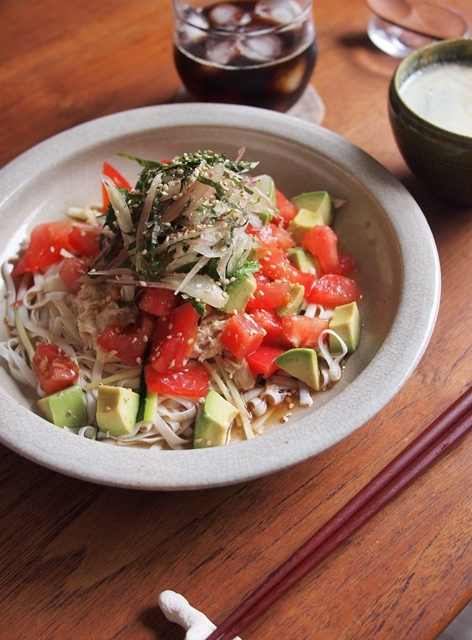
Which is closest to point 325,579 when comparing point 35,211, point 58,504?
point 58,504

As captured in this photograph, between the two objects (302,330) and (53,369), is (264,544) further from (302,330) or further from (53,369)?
(53,369)

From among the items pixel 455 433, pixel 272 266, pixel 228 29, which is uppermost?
pixel 228 29

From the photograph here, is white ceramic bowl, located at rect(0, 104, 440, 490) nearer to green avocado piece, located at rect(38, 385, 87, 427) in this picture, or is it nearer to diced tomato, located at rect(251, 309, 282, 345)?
green avocado piece, located at rect(38, 385, 87, 427)

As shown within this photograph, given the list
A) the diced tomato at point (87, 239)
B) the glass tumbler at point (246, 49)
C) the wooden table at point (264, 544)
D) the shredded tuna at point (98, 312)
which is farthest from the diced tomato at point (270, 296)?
the glass tumbler at point (246, 49)

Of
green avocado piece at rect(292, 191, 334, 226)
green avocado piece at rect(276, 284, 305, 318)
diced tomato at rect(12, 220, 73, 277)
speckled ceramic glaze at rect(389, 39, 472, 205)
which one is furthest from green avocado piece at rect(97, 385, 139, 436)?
speckled ceramic glaze at rect(389, 39, 472, 205)

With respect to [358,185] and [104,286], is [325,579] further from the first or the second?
[358,185]

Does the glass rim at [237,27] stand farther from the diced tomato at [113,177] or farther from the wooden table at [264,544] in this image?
the wooden table at [264,544]
